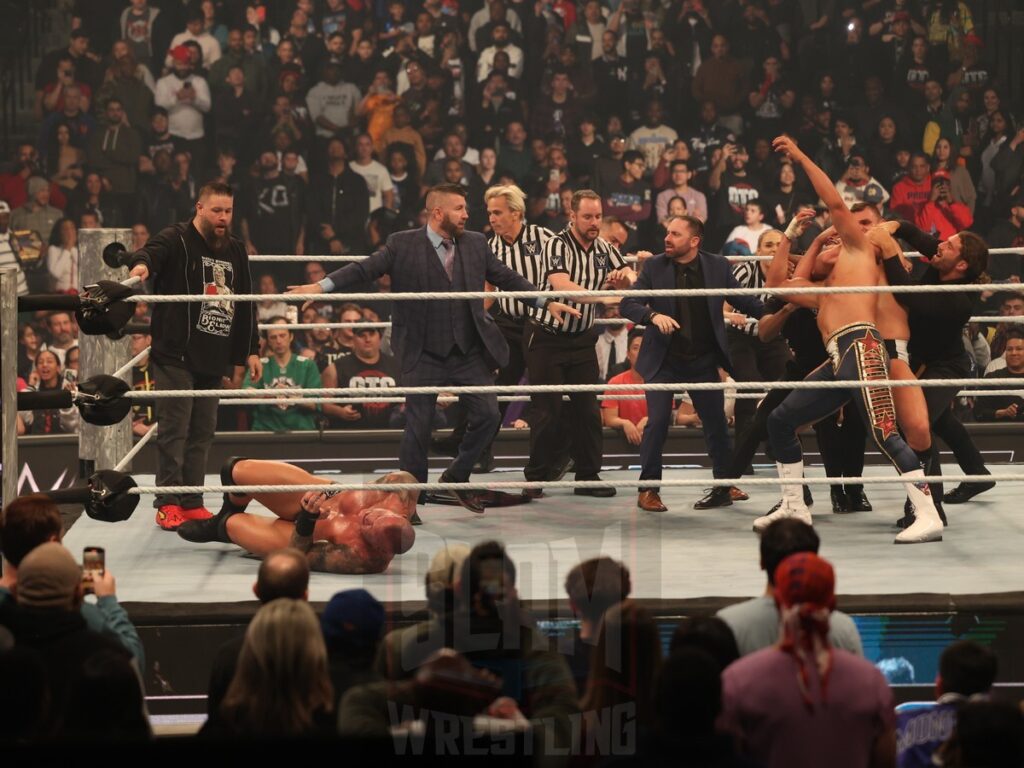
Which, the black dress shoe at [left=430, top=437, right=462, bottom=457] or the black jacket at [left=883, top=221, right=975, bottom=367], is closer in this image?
the black jacket at [left=883, top=221, right=975, bottom=367]

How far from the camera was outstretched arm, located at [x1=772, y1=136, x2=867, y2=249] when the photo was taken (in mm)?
4656

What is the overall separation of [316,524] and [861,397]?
188 cm

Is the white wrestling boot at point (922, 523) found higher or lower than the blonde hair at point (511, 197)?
lower

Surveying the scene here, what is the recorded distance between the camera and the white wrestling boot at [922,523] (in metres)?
4.89

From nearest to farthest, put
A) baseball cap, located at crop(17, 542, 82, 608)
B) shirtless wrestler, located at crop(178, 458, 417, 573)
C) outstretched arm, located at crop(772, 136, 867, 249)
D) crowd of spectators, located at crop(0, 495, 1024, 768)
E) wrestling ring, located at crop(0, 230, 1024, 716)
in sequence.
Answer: crowd of spectators, located at crop(0, 495, 1024, 768)
baseball cap, located at crop(17, 542, 82, 608)
wrestling ring, located at crop(0, 230, 1024, 716)
shirtless wrestler, located at crop(178, 458, 417, 573)
outstretched arm, located at crop(772, 136, 867, 249)

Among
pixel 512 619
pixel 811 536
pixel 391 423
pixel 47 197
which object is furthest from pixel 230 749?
pixel 47 197

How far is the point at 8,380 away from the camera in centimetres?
392

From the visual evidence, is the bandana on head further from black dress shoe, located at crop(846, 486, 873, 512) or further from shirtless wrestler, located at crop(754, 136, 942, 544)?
black dress shoe, located at crop(846, 486, 873, 512)

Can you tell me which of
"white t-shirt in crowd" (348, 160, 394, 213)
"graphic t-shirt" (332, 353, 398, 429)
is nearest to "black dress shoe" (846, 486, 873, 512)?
"graphic t-shirt" (332, 353, 398, 429)

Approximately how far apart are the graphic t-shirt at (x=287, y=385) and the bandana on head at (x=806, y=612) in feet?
16.3

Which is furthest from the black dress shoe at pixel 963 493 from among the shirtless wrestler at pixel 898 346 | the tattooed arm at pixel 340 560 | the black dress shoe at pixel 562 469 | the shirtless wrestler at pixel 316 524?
the tattooed arm at pixel 340 560

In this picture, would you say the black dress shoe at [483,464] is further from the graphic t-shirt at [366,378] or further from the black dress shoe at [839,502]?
the black dress shoe at [839,502]

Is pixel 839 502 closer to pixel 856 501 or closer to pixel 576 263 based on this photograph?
pixel 856 501

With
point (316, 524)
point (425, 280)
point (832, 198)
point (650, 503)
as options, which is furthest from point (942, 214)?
point (316, 524)
